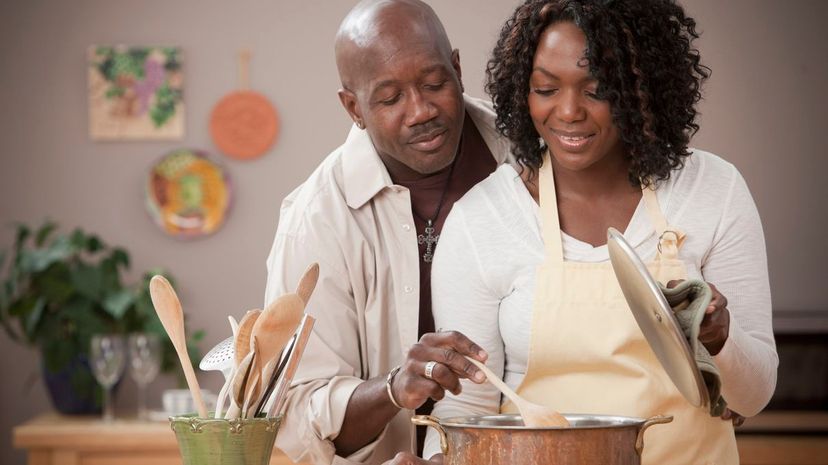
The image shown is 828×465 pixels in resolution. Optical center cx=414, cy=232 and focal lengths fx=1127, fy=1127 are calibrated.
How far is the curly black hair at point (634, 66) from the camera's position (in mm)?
1443

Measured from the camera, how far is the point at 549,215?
1.54m

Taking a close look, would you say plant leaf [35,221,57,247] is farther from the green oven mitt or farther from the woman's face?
the green oven mitt

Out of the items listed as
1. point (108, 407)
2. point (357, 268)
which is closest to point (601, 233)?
point (357, 268)

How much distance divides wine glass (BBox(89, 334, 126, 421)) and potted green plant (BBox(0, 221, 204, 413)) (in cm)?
13

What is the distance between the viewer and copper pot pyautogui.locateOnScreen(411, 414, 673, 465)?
3.49 ft

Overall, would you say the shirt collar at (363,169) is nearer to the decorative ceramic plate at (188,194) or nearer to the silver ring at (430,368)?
the silver ring at (430,368)

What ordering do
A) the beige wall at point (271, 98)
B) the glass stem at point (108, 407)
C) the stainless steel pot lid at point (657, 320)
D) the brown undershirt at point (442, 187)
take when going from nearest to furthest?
1. the stainless steel pot lid at point (657, 320)
2. the brown undershirt at point (442, 187)
3. the glass stem at point (108, 407)
4. the beige wall at point (271, 98)

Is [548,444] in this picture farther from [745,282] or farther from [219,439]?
[745,282]

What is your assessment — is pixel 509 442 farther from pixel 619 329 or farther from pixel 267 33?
pixel 267 33

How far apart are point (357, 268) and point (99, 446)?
1786 millimetres

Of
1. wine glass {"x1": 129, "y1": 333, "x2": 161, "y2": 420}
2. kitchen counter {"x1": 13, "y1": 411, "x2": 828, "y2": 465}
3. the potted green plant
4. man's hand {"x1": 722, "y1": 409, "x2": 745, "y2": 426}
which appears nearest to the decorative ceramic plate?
the potted green plant

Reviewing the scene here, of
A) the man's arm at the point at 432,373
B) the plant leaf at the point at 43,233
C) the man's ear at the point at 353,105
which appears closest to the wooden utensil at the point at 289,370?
the man's arm at the point at 432,373

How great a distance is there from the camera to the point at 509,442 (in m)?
1.08

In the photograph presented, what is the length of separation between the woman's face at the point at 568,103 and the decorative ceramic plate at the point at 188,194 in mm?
2519
